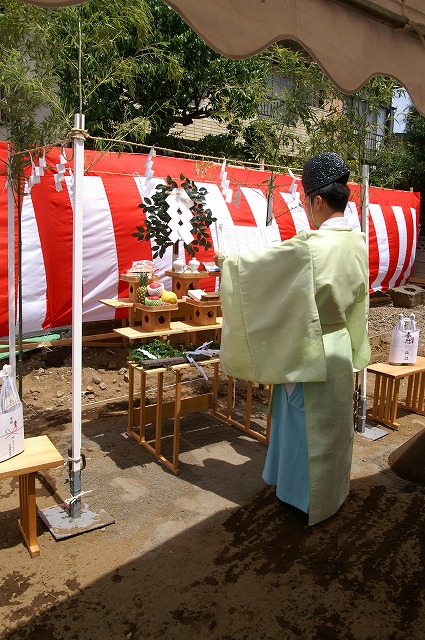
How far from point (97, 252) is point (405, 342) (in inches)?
145

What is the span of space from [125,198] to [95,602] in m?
5.01

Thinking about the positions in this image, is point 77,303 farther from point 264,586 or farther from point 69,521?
point 264,586

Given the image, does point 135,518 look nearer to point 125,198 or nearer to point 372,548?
point 372,548

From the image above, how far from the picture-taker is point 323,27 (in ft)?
7.03

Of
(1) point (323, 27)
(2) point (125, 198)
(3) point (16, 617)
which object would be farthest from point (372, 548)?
Result: (2) point (125, 198)

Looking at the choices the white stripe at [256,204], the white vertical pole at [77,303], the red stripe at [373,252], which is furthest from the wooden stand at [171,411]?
the red stripe at [373,252]

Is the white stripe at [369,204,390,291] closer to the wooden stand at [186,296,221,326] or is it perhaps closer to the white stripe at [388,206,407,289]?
the white stripe at [388,206,407,289]

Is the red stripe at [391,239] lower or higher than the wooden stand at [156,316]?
higher

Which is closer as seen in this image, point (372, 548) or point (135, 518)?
point (372, 548)

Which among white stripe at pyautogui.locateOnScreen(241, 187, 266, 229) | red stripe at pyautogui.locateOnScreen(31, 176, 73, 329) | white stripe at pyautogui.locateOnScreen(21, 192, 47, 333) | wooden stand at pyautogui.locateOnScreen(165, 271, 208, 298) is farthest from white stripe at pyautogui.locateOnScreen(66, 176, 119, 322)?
white stripe at pyautogui.locateOnScreen(241, 187, 266, 229)

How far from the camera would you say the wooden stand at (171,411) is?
4.02 m

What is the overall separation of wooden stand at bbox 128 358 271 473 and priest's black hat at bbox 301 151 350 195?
5.49 feet

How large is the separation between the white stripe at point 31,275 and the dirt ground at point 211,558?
1860 millimetres

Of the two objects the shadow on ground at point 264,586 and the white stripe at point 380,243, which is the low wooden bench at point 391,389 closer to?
the shadow on ground at point 264,586
